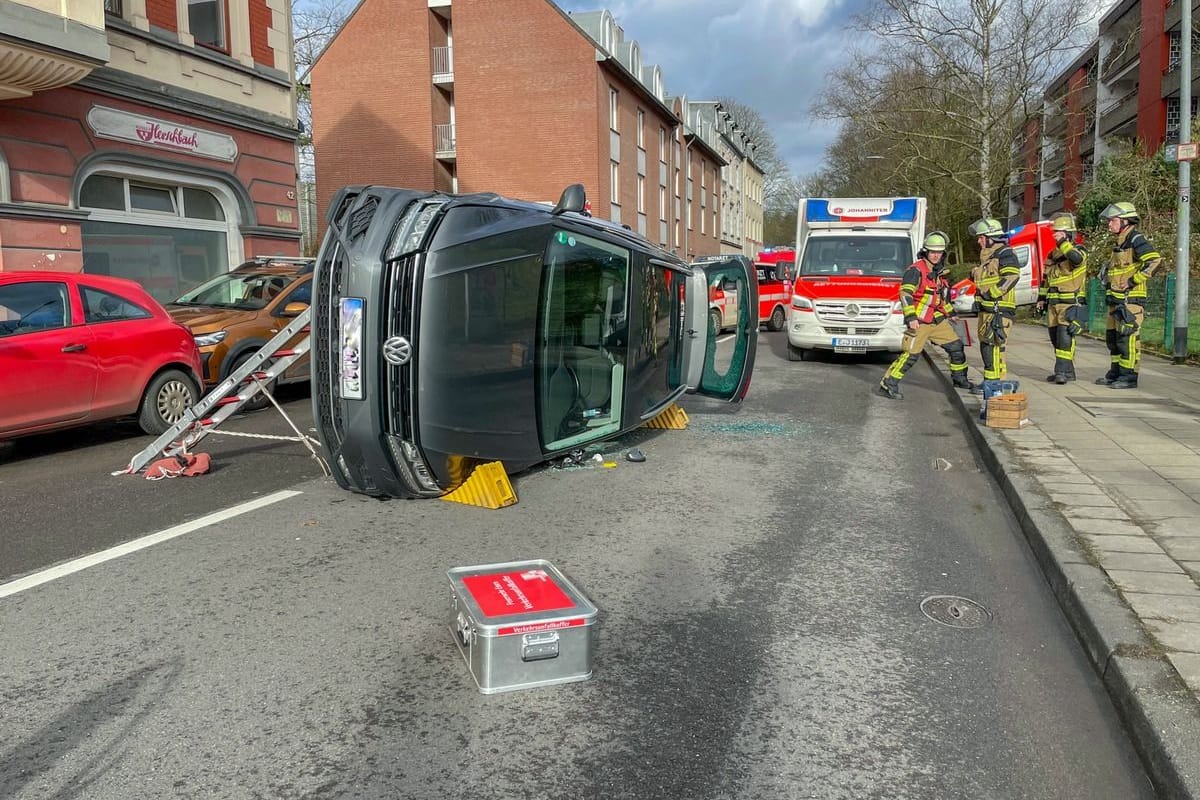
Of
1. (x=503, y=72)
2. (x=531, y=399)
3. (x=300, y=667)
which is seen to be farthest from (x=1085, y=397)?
(x=503, y=72)

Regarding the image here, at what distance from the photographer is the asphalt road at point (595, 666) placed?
2879 mm

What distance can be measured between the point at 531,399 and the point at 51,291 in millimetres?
4990

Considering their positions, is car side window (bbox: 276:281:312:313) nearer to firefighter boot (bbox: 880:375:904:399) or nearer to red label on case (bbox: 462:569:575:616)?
firefighter boot (bbox: 880:375:904:399)

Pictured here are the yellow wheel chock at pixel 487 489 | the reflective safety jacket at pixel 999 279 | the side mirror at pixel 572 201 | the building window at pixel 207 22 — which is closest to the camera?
the yellow wheel chock at pixel 487 489

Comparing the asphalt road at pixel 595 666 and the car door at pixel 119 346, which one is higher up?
the car door at pixel 119 346

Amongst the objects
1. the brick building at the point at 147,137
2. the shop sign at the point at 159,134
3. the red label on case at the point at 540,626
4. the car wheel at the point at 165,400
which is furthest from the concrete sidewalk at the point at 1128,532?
the shop sign at the point at 159,134

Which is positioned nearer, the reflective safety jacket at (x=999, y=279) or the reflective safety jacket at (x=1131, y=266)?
the reflective safety jacket at (x=999, y=279)

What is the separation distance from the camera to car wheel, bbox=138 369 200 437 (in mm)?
8789

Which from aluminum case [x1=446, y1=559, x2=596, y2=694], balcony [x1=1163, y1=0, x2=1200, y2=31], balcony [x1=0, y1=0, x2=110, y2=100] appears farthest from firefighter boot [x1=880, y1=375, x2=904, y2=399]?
balcony [x1=1163, y1=0, x2=1200, y2=31]

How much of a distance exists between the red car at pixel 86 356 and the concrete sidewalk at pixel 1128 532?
25.6 feet

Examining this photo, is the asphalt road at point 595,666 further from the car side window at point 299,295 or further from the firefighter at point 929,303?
the car side window at point 299,295

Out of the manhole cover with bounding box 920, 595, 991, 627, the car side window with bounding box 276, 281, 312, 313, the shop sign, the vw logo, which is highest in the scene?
the shop sign

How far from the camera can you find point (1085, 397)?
10.5 meters

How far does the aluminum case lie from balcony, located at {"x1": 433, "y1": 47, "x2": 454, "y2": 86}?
3496 cm
